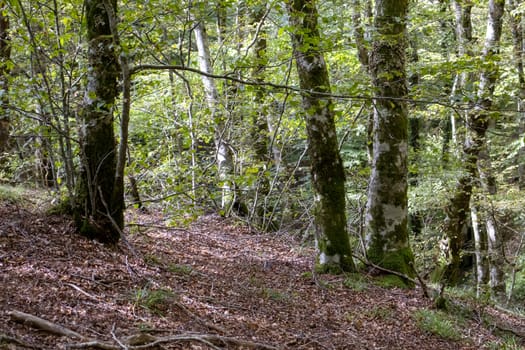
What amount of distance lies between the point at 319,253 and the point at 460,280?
14.6 meters

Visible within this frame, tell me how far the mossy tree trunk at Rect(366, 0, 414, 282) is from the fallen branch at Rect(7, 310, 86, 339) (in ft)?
18.4

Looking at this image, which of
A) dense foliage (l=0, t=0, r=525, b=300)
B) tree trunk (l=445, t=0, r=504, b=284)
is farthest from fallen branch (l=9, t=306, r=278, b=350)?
tree trunk (l=445, t=0, r=504, b=284)

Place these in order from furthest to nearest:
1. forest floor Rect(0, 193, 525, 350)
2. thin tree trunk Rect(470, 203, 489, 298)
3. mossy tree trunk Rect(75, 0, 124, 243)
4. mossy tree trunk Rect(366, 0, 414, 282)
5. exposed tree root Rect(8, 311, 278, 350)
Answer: thin tree trunk Rect(470, 203, 489, 298) → mossy tree trunk Rect(366, 0, 414, 282) → mossy tree trunk Rect(75, 0, 124, 243) → forest floor Rect(0, 193, 525, 350) → exposed tree root Rect(8, 311, 278, 350)

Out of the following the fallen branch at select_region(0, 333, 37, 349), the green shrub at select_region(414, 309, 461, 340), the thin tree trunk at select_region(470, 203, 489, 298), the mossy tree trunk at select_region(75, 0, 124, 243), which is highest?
the mossy tree trunk at select_region(75, 0, 124, 243)

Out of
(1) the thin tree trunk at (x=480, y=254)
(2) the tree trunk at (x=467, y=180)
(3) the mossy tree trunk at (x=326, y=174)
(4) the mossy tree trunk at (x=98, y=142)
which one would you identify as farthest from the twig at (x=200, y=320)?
(1) the thin tree trunk at (x=480, y=254)

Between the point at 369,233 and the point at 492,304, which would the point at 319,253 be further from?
the point at 492,304

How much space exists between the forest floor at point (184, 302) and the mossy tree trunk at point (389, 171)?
25.9 inches

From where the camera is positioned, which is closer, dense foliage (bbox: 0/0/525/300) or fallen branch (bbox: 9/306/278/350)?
fallen branch (bbox: 9/306/278/350)

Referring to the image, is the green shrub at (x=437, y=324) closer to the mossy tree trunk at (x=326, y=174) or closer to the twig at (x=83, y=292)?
the mossy tree trunk at (x=326, y=174)

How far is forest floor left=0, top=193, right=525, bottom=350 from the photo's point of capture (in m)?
3.88

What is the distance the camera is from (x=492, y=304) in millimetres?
8633

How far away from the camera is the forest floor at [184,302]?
3.88 m

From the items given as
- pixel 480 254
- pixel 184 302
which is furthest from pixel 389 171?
pixel 480 254

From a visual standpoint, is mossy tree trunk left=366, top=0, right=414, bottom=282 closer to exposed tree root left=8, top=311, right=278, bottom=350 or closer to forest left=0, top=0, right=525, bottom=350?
forest left=0, top=0, right=525, bottom=350
